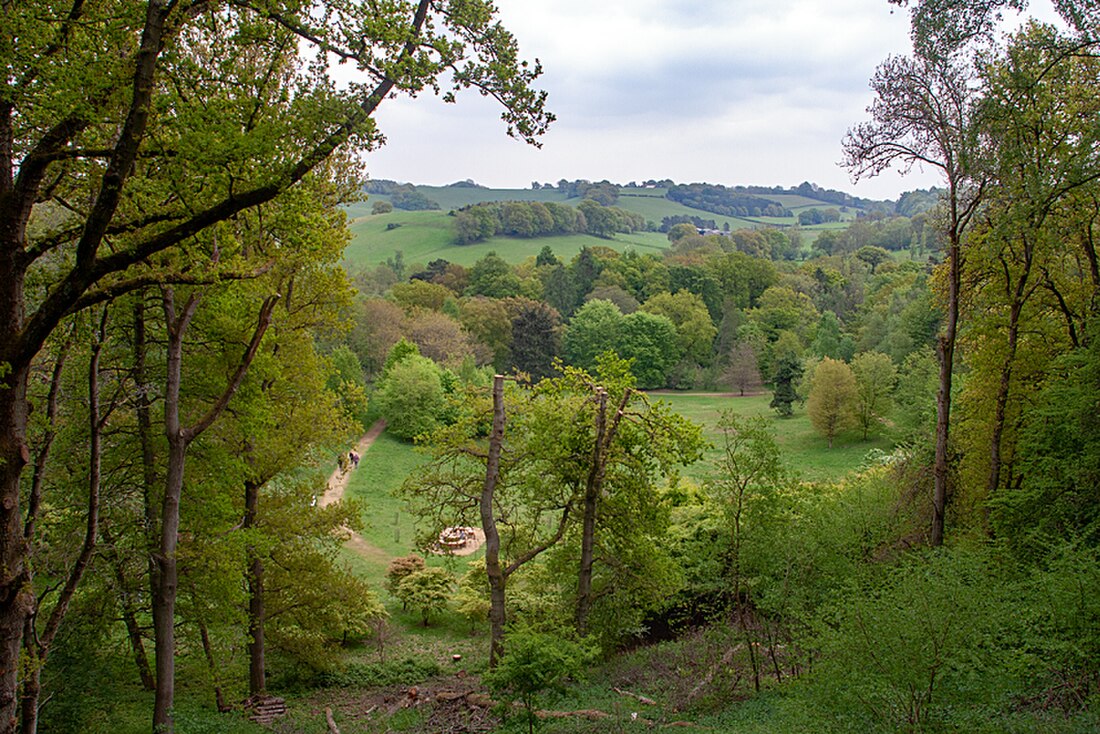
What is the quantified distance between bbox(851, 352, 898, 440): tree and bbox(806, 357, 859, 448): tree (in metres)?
0.46

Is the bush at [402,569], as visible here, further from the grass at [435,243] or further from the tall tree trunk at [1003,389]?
the grass at [435,243]

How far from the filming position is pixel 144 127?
5293 millimetres

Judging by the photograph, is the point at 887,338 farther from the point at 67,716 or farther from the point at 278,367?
the point at 67,716

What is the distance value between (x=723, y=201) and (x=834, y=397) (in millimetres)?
153980

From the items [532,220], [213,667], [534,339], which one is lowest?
[213,667]

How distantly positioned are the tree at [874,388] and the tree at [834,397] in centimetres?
46

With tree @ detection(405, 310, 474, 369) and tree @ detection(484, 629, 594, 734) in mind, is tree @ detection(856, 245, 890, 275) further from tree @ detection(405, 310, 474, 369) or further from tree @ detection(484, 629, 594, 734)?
tree @ detection(484, 629, 594, 734)

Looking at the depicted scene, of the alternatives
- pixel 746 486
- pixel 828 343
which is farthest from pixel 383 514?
pixel 828 343

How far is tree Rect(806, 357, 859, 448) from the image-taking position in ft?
132

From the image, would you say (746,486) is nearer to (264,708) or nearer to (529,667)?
(529,667)

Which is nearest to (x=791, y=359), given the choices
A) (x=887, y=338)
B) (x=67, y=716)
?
(x=887, y=338)

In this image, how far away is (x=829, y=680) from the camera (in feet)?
29.8

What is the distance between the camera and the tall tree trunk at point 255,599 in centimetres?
1306

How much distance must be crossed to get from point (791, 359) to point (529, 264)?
47288 mm
